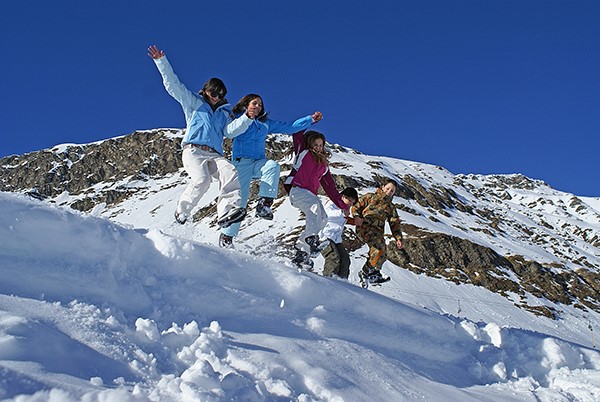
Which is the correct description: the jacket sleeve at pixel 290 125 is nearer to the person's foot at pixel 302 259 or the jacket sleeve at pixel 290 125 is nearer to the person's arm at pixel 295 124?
the person's arm at pixel 295 124

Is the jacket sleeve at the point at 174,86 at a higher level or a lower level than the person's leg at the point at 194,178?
higher

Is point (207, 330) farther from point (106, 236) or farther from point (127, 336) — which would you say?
point (106, 236)

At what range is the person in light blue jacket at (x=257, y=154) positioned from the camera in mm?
6543

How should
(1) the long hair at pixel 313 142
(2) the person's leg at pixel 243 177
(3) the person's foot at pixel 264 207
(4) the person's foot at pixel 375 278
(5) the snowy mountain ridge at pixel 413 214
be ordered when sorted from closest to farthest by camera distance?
(3) the person's foot at pixel 264 207, (2) the person's leg at pixel 243 177, (1) the long hair at pixel 313 142, (4) the person's foot at pixel 375 278, (5) the snowy mountain ridge at pixel 413 214

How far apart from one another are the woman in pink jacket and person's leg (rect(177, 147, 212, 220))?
4.09ft

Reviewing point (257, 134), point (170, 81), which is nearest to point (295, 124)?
point (257, 134)

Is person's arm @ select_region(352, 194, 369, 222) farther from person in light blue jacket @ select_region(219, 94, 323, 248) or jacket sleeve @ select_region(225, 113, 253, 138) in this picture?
jacket sleeve @ select_region(225, 113, 253, 138)

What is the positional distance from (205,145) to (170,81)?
36.7 inches

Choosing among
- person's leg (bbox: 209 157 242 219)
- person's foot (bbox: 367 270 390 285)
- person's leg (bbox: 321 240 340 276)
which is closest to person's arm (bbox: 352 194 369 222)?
person's leg (bbox: 321 240 340 276)

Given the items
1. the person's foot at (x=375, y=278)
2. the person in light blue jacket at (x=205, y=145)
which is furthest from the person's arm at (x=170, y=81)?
the person's foot at (x=375, y=278)

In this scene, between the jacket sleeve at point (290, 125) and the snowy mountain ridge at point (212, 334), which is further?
the jacket sleeve at point (290, 125)

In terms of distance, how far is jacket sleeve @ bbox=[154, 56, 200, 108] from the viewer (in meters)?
6.29

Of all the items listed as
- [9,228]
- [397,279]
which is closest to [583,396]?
[9,228]

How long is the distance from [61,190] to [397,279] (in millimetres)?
118071
